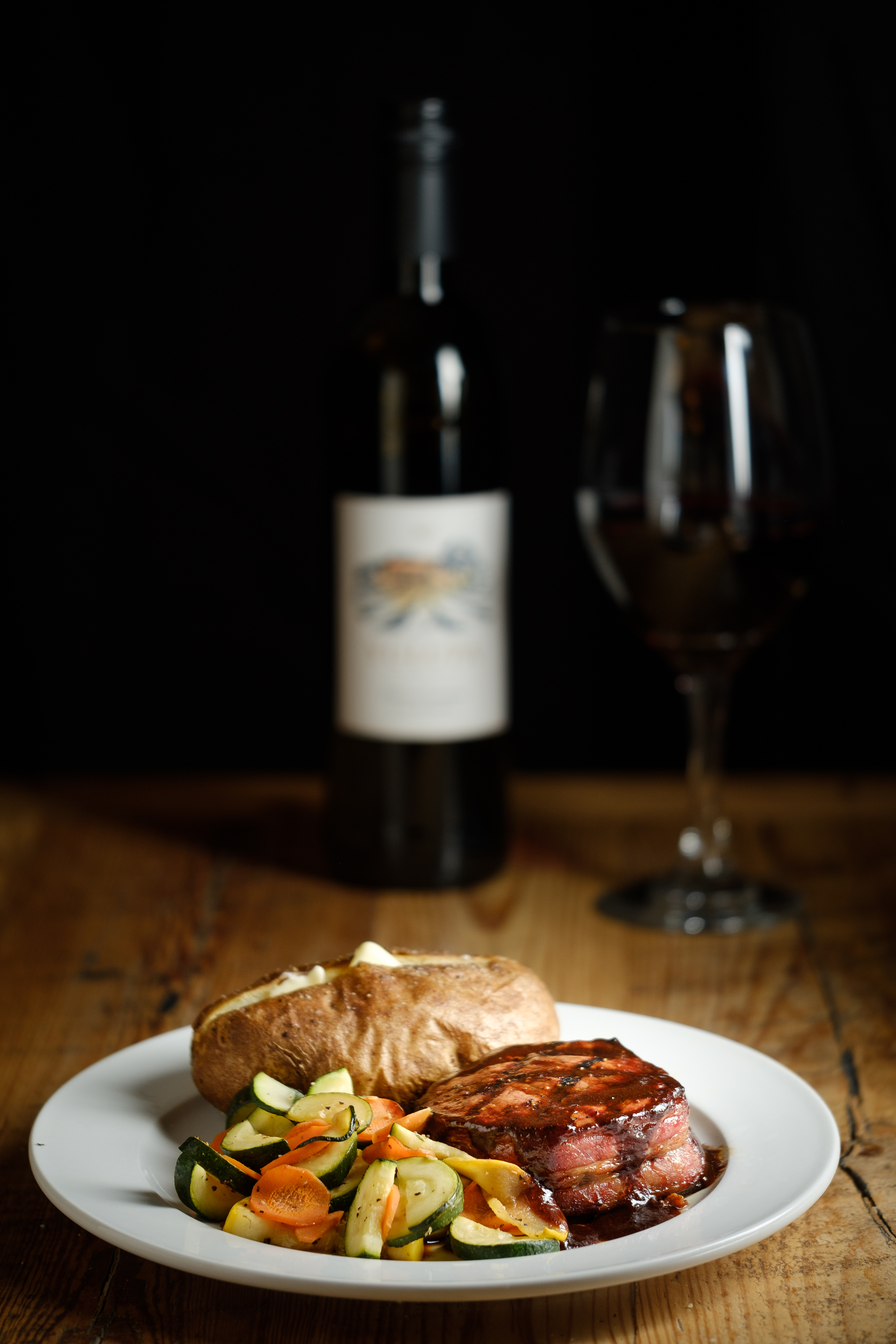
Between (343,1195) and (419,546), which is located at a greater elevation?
(419,546)

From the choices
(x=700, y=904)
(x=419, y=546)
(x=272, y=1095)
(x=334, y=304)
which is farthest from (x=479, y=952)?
(x=334, y=304)

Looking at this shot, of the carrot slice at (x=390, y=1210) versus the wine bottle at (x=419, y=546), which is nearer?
the carrot slice at (x=390, y=1210)

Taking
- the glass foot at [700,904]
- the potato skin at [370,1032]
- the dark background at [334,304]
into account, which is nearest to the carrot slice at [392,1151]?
the potato skin at [370,1032]

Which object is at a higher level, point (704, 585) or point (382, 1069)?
point (704, 585)

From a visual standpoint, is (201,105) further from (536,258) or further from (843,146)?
(843,146)

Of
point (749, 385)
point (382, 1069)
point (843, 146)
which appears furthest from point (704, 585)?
point (843, 146)

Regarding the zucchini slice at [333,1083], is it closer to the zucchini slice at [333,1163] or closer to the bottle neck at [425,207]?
the zucchini slice at [333,1163]

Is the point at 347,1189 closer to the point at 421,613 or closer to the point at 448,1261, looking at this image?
the point at 448,1261
